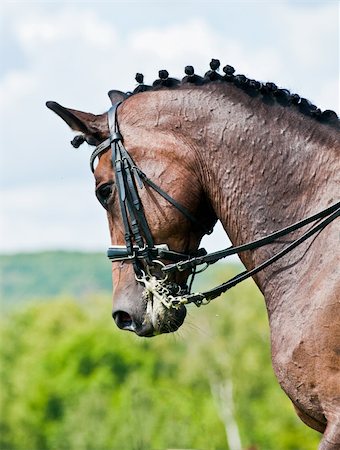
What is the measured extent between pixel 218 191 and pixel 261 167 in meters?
0.38

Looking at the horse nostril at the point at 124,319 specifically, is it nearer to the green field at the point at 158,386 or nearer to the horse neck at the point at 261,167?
the horse neck at the point at 261,167

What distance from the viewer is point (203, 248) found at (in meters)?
7.91

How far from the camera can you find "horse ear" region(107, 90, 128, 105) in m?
8.34

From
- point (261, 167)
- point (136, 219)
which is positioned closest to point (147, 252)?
point (136, 219)

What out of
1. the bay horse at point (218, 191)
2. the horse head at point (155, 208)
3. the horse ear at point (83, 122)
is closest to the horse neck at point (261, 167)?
the bay horse at point (218, 191)

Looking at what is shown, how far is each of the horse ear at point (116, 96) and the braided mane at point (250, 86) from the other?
11.9 inches

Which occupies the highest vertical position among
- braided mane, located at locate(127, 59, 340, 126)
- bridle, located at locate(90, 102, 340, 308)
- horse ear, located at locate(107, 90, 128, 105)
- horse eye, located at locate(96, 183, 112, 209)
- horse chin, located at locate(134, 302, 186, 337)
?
horse ear, located at locate(107, 90, 128, 105)

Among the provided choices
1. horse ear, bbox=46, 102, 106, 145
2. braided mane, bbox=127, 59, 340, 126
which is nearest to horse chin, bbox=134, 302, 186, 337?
horse ear, bbox=46, 102, 106, 145

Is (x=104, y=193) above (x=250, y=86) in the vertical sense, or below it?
below

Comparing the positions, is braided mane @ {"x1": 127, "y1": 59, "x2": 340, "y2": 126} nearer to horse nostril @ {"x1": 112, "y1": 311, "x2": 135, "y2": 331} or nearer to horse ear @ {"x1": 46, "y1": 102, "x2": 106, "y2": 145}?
horse ear @ {"x1": 46, "y1": 102, "x2": 106, "y2": 145}

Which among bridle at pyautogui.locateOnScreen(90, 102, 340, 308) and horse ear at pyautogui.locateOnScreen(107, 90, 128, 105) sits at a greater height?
horse ear at pyautogui.locateOnScreen(107, 90, 128, 105)

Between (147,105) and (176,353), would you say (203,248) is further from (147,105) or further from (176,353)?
(176,353)

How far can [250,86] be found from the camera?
7.62 m

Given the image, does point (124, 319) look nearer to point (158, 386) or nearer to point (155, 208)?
point (155, 208)
